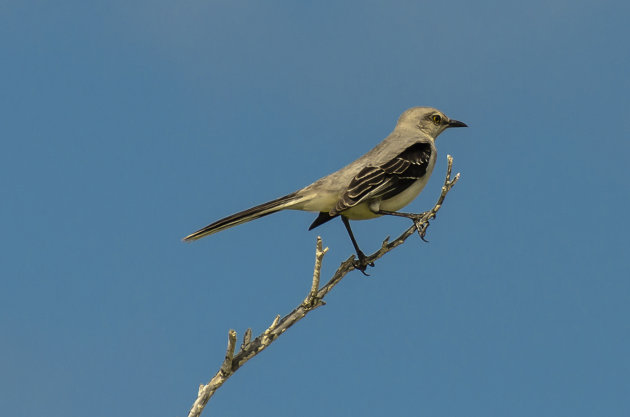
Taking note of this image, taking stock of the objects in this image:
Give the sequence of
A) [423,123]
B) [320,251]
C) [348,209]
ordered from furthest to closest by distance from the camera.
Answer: [423,123]
[348,209]
[320,251]

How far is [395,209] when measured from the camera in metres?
9.73

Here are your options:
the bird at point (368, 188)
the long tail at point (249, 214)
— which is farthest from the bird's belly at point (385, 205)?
the long tail at point (249, 214)

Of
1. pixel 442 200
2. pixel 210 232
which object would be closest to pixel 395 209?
pixel 442 200

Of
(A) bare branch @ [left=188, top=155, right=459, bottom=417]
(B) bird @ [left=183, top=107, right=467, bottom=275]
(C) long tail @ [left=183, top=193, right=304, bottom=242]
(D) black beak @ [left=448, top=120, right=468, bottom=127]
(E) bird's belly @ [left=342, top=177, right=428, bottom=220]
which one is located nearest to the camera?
(A) bare branch @ [left=188, top=155, right=459, bottom=417]

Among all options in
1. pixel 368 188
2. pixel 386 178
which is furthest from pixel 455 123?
pixel 368 188

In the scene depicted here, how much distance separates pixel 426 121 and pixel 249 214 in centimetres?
414

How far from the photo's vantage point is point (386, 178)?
31.1 ft

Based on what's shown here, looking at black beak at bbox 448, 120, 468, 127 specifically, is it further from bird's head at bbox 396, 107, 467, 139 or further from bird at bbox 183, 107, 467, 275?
bird at bbox 183, 107, 467, 275

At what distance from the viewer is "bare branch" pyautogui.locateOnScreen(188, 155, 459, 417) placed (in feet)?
18.5

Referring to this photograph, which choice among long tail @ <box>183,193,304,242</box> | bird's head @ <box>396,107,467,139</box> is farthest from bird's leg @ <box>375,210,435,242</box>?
bird's head @ <box>396,107,467,139</box>

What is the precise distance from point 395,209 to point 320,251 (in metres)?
3.89

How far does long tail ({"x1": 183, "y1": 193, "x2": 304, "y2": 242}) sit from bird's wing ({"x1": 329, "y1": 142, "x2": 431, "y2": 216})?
23.0 inches

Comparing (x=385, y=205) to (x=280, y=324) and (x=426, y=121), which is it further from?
(x=280, y=324)

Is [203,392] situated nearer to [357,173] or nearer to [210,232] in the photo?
[210,232]
